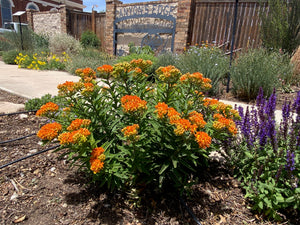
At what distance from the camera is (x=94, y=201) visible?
5.24 feet

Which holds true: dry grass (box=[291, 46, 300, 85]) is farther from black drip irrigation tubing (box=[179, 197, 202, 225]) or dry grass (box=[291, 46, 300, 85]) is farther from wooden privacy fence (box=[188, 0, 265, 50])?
black drip irrigation tubing (box=[179, 197, 202, 225])

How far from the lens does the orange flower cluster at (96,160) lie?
44.3 inches

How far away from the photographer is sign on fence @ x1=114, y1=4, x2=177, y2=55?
30.1 ft

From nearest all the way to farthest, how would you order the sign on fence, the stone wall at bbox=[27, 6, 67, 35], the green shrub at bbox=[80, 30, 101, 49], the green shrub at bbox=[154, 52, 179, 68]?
1. the green shrub at bbox=[154, 52, 179, 68]
2. the sign on fence
3. the green shrub at bbox=[80, 30, 101, 49]
4. the stone wall at bbox=[27, 6, 67, 35]

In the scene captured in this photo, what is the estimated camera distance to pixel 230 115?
165 cm

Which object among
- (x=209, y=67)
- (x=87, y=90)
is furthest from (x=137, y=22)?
(x=87, y=90)

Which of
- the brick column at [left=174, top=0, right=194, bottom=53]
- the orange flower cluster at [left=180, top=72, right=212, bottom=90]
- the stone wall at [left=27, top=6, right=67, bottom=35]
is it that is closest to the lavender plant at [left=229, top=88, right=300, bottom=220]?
the orange flower cluster at [left=180, top=72, right=212, bottom=90]

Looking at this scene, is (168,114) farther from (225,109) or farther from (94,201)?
(94,201)

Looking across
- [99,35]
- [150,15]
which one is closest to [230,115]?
[150,15]

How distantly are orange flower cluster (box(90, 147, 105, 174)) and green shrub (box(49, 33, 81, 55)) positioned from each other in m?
12.4

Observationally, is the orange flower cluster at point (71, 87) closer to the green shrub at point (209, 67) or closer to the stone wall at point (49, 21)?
the green shrub at point (209, 67)

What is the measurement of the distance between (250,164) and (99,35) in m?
13.0

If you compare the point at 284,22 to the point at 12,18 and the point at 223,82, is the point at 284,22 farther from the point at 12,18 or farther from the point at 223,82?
the point at 12,18

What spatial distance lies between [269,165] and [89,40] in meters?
12.5
